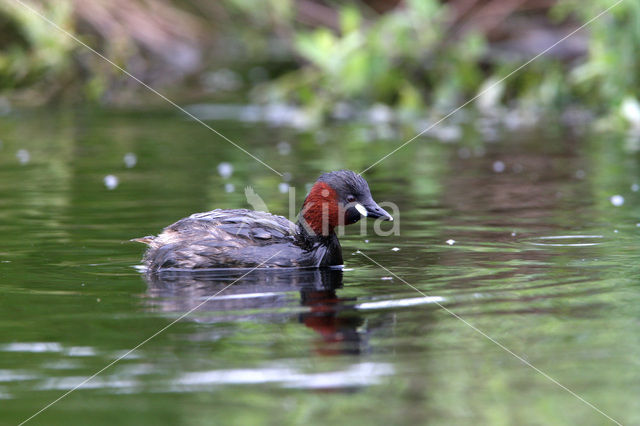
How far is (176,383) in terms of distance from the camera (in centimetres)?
467

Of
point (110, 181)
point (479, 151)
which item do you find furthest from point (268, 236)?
point (479, 151)

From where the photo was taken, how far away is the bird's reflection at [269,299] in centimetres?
555

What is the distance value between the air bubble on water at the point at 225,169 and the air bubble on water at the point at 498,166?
10.5ft

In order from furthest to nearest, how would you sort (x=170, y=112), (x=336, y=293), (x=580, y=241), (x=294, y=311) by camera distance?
(x=170, y=112) < (x=580, y=241) < (x=336, y=293) < (x=294, y=311)

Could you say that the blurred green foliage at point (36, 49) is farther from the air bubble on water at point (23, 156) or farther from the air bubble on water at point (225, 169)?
the air bubble on water at point (225, 169)

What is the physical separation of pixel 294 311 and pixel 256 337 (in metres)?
0.61

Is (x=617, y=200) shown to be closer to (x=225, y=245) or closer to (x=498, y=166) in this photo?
(x=498, y=166)

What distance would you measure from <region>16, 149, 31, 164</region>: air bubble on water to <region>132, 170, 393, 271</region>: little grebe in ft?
20.7

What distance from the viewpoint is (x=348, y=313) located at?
233 inches

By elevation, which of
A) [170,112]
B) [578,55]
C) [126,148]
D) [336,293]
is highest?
[578,55]

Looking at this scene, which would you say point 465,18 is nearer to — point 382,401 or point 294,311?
point 294,311

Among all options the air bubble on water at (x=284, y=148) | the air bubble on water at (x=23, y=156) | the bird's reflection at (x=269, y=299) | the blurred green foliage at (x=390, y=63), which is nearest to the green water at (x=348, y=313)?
the bird's reflection at (x=269, y=299)

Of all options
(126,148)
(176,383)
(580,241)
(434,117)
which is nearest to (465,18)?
(434,117)

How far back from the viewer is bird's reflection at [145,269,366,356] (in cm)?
555
